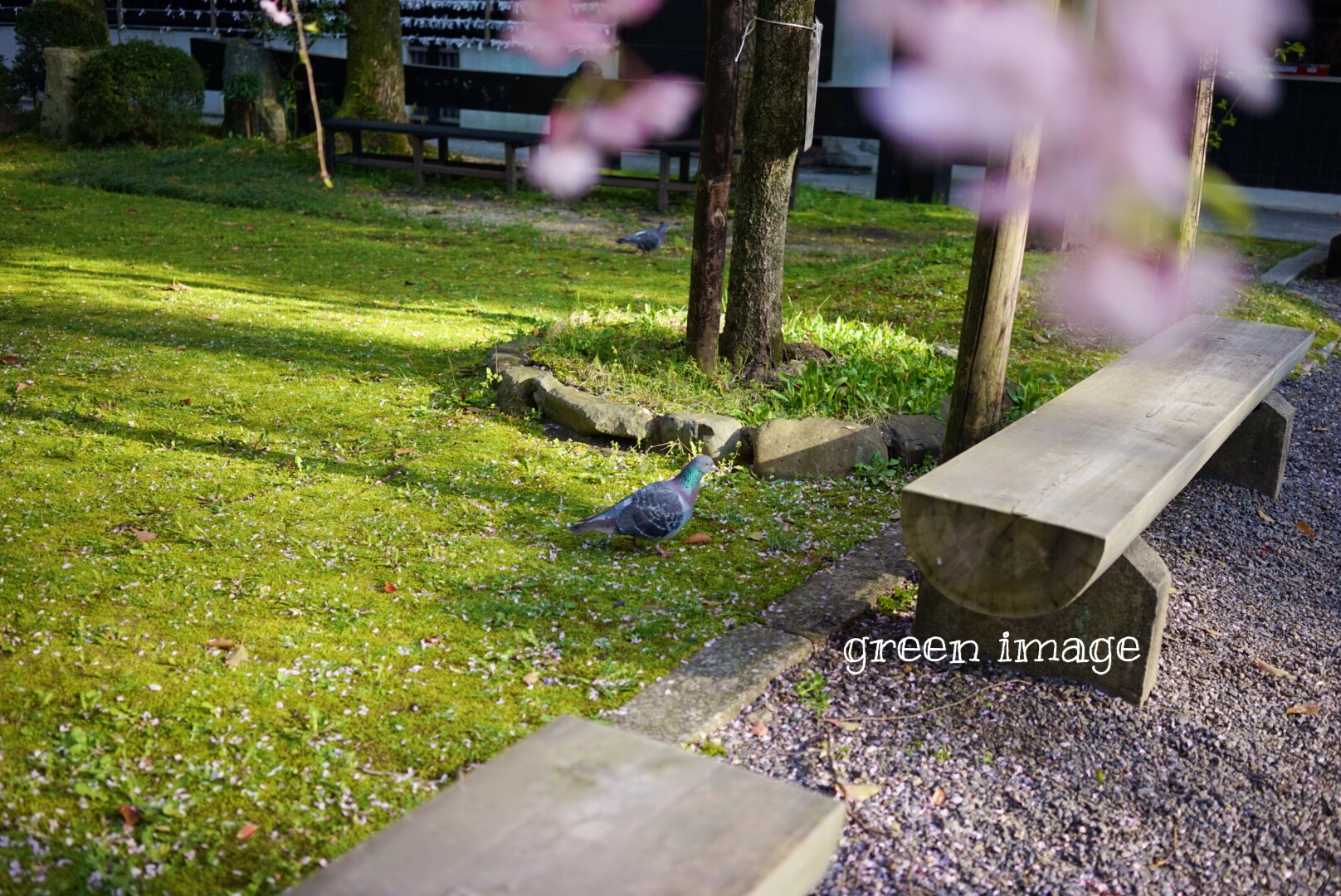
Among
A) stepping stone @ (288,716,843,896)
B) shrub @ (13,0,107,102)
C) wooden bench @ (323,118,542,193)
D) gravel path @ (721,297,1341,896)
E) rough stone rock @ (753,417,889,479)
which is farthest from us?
shrub @ (13,0,107,102)

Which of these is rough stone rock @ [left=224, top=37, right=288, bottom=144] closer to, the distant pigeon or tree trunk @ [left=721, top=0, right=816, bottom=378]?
the distant pigeon

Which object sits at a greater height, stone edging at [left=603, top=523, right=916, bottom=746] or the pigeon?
the pigeon

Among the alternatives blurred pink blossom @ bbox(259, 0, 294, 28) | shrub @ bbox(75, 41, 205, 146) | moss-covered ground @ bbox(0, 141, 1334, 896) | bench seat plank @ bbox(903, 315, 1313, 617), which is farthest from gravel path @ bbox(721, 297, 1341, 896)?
shrub @ bbox(75, 41, 205, 146)

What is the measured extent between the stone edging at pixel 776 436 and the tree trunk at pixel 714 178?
22.1 inches

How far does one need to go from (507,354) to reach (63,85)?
454 inches

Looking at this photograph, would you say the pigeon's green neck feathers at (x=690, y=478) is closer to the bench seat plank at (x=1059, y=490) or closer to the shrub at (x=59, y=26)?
the bench seat plank at (x=1059, y=490)

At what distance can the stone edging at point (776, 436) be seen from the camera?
14.4 feet

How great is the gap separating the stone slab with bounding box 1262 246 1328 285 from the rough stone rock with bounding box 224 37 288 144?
1174cm

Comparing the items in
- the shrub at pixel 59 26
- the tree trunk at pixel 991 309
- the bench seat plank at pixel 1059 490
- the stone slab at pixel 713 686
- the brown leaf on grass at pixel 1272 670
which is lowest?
the stone slab at pixel 713 686

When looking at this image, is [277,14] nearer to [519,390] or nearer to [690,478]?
[690,478]

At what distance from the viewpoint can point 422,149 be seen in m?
12.1

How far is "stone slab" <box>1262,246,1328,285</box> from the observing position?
29.2 feet

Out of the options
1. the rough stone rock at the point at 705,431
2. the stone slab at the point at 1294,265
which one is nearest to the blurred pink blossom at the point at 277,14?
the rough stone rock at the point at 705,431

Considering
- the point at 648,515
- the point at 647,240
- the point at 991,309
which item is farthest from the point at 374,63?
the point at 991,309
